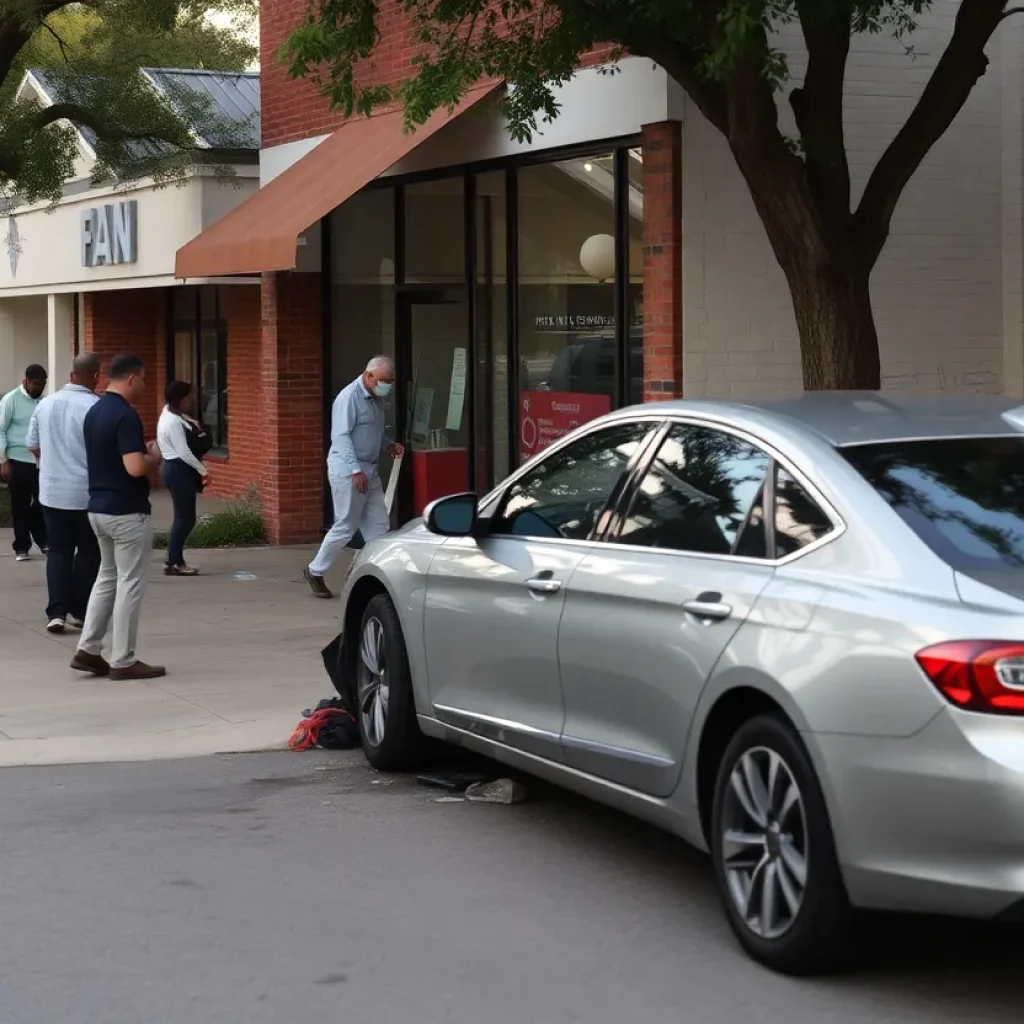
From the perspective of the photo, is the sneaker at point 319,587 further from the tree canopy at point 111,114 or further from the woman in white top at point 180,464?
the tree canopy at point 111,114

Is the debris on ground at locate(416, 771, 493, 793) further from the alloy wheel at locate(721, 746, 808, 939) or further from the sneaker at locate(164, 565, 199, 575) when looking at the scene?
the sneaker at locate(164, 565, 199, 575)

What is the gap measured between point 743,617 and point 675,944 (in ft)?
3.36

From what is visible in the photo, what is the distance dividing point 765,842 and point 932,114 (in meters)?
5.56

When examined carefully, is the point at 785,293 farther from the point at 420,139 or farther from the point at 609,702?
the point at 609,702

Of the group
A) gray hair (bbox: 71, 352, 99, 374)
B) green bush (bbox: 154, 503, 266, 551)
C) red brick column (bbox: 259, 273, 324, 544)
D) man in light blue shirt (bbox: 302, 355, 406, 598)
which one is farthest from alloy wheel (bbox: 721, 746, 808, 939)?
green bush (bbox: 154, 503, 266, 551)

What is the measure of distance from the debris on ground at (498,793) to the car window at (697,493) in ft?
5.34

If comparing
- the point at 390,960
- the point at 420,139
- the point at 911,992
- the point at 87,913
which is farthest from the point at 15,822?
the point at 420,139

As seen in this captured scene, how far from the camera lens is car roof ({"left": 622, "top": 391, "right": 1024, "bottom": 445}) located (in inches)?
224

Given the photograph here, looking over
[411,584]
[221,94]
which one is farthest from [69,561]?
[221,94]

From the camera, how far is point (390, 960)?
5.40 meters

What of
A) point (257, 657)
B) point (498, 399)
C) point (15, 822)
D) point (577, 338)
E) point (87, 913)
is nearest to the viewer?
point (87, 913)

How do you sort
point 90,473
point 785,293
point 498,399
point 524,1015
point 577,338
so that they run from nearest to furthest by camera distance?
point 524,1015
point 90,473
point 785,293
point 577,338
point 498,399

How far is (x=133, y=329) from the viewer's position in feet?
86.7

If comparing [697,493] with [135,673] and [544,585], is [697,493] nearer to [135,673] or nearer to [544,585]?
[544,585]
